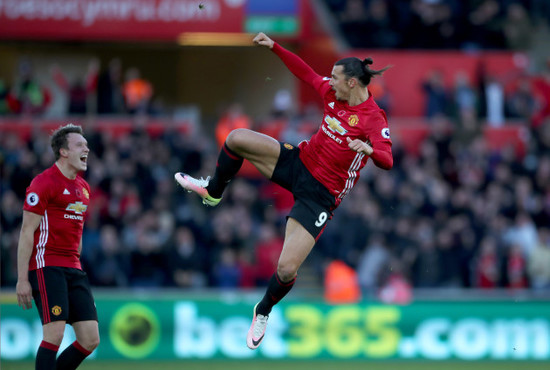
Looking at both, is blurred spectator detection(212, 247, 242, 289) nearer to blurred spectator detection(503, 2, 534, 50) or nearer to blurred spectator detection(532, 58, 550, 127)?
blurred spectator detection(532, 58, 550, 127)

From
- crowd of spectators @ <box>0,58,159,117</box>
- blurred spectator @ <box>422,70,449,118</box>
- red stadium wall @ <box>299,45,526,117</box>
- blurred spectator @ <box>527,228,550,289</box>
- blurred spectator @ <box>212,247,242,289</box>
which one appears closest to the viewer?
blurred spectator @ <box>212,247,242,289</box>

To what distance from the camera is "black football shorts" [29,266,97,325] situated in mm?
8203

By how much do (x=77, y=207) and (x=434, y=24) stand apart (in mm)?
13852

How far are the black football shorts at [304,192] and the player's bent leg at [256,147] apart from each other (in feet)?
0.22

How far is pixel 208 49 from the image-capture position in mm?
22953

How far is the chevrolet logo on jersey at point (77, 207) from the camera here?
8414mm

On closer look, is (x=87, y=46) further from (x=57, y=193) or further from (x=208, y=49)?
(x=57, y=193)

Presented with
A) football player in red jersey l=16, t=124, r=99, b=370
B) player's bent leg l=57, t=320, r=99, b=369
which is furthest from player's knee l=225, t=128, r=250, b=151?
player's bent leg l=57, t=320, r=99, b=369

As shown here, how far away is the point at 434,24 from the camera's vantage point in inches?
814

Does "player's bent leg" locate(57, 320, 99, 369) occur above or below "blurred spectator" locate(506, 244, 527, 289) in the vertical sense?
above

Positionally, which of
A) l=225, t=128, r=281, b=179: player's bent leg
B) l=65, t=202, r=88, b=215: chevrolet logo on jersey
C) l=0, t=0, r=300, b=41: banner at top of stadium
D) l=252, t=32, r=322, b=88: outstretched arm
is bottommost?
l=0, t=0, r=300, b=41: banner at top of stadium

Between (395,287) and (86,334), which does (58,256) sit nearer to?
(86,334)

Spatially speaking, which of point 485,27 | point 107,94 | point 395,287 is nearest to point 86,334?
point 395,287

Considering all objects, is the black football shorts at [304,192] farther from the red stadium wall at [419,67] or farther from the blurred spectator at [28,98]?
the red stadium wall at [419,67]
